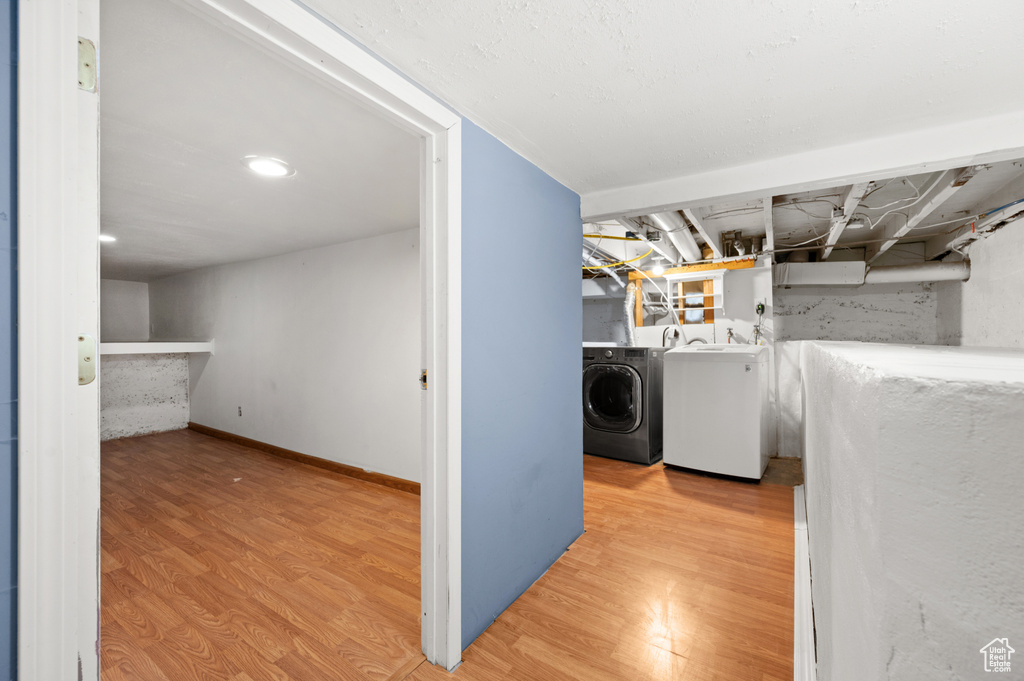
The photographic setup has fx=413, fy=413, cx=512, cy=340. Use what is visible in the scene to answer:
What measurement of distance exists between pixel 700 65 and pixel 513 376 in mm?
1224

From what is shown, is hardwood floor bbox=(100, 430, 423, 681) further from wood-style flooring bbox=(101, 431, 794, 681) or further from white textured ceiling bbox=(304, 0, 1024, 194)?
white textured ceiling bbox=(304, 0, 1024, 194)

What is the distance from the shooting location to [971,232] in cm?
310

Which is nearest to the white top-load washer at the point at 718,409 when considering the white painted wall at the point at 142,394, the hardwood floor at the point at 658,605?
the hardwood floor at the point at 658,605

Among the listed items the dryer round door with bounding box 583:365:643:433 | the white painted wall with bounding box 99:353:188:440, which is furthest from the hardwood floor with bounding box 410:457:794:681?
the white painted wall with bounding box 99:353:188:440

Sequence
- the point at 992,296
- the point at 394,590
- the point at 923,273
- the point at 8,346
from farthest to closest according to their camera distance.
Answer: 1. the point at 923,273
2. the point at 992,296
3. the point at 394,590
4. the point at 8,346

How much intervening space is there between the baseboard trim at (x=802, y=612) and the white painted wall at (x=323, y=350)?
230 cm

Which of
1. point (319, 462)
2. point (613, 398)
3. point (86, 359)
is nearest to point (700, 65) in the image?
point (86, 359)

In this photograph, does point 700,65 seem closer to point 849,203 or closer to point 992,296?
point 849,203

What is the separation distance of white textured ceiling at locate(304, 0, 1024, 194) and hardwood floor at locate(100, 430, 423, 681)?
1.96 meters

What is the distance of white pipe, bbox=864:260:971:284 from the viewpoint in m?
3.55

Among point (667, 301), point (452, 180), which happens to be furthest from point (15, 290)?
point (667, 301)

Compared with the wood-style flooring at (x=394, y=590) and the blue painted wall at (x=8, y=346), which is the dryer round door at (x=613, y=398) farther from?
the blue painted wall at (x=8, y=346)

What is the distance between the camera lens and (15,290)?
0.61 meters

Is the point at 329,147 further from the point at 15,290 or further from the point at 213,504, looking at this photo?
the point at 213,504
